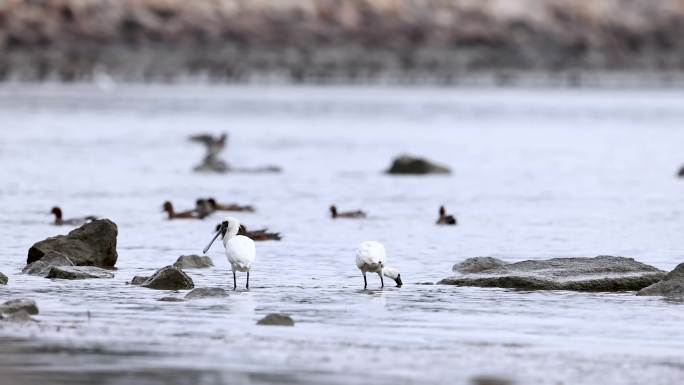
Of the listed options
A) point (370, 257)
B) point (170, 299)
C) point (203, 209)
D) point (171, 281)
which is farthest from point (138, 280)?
point (203, 209)

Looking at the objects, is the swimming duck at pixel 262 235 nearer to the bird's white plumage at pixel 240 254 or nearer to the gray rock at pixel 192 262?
the gray rock at pixel 192 262

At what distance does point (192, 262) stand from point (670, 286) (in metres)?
6.31

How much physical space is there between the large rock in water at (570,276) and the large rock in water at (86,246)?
169 inches

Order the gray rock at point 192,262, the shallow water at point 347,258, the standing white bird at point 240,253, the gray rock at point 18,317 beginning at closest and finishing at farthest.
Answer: the shallow water at point 347,258 → the gray rock at point 18,317 → the standing white bird at point 240,253 → the gray rock at point 192,262

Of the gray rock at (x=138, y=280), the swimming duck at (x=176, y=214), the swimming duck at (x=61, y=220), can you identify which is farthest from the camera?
the swimming duck at (x=176, y=214)

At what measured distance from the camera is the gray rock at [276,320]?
16438 millimetres

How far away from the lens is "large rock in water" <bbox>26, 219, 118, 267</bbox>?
21359mm

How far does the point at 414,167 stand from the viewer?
44.6 metres

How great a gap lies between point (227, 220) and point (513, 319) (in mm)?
4385

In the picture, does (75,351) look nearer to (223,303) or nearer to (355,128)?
(223,303)

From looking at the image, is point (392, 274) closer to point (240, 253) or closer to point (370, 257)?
point (370, 257)

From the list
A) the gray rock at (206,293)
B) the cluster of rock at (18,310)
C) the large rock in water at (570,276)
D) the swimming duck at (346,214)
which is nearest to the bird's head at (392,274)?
the large rock in water at (570,276)

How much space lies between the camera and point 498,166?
51.4m

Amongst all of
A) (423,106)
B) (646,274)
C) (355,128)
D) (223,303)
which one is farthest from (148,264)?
(423,106)
